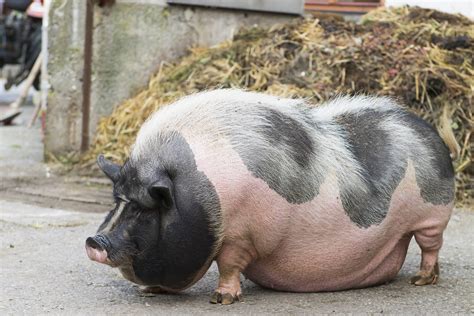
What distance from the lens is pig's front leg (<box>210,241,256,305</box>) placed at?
13.3ft

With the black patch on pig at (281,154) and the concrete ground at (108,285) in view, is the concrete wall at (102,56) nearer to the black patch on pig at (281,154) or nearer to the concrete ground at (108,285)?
the concrete ground at (108,285)

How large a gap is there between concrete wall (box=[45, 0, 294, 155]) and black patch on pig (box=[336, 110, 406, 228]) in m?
3.84

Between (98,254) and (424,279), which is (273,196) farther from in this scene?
(424,279)

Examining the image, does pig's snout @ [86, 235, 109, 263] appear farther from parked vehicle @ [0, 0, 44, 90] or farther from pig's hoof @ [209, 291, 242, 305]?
parked vehicle @ [0, 0, 44, 90]

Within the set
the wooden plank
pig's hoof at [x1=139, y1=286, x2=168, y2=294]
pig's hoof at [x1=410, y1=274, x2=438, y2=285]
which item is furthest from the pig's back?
the wooden plank

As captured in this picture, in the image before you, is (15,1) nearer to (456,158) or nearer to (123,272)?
(456,158)

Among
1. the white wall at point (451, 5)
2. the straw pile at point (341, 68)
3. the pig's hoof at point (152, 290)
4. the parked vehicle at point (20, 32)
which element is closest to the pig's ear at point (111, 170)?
the pig's hoof at point (152, 290)

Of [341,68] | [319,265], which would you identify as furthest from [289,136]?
[341,68]

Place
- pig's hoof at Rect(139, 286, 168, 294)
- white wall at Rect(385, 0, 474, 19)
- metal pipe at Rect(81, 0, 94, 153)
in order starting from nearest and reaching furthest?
pig's hoof at Rect(139, 286, 168, 294) < metal pipe at Rect(81, 0, 94, 153) < white wall at Rect(385, 0, 474, 19)

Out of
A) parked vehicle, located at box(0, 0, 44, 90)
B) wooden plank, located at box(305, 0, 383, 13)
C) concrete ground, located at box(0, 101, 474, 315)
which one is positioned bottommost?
parked vehicle, located at box(0, 0, 44, 90)

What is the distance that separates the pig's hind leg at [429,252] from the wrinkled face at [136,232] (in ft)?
4.13

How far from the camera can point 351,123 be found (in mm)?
4543

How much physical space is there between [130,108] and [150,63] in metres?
0.55

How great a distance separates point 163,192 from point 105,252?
0.34 m
